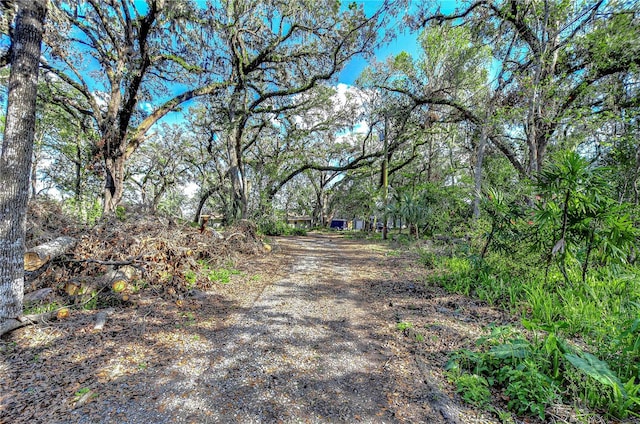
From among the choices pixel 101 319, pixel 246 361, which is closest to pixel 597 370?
pixel 246 361

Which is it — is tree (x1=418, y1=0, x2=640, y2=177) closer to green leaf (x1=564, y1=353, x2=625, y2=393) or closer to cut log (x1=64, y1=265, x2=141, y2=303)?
green leaf (x1=564, y1=353, x2=625, y2=393)

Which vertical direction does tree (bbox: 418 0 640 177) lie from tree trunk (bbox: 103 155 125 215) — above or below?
above

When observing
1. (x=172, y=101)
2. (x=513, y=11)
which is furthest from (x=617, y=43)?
(x=172, y=101)

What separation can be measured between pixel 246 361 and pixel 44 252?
3.25 m

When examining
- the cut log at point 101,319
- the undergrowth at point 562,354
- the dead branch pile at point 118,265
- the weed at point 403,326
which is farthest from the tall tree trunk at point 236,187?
the undergrowth at point 562,354

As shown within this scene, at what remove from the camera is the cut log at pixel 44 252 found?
3.16m

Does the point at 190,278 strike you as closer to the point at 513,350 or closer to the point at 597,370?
the point at 513,350

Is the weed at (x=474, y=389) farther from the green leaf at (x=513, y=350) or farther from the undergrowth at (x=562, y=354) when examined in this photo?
the green leaf at (x=513, y=350)

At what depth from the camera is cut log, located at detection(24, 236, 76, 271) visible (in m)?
3.16

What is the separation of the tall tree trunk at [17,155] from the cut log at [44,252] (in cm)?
87

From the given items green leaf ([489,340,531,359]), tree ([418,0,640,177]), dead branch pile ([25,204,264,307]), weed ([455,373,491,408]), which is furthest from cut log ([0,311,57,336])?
tree ([418,0,640,177])

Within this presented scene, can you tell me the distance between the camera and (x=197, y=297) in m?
3.72

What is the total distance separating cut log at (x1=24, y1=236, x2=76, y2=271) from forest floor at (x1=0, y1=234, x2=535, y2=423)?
105 cm

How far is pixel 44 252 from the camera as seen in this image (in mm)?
3248
